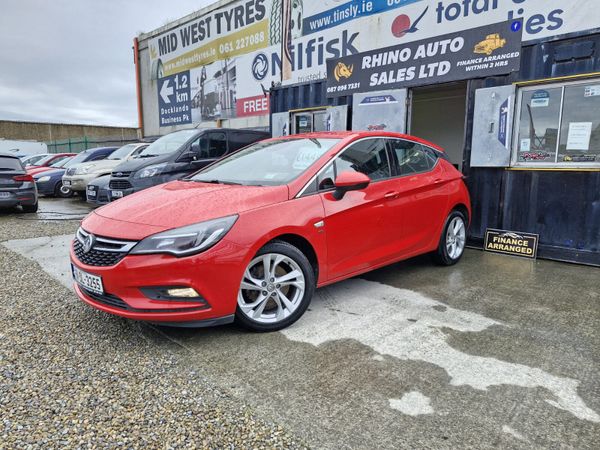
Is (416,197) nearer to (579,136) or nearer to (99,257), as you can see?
(579,136)

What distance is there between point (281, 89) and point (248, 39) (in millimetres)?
7006

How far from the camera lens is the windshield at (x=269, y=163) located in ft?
11.7

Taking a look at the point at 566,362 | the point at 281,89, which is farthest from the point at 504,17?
the point at 566,362

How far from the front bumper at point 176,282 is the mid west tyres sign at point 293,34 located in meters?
5.41

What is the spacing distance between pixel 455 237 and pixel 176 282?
366cm

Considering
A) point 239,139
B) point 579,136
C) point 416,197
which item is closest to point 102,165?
point 239,139

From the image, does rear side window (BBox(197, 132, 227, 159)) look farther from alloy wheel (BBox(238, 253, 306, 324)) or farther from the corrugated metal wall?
alloy wheel (BBox(238, 253, 306, 324))

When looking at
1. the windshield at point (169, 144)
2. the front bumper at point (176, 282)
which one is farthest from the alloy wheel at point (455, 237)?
the windshield at point (169, 144)

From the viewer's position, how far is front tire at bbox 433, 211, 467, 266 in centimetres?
496

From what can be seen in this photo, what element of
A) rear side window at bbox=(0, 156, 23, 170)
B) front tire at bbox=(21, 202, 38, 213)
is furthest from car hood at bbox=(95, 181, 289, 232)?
front tire at bbox=(21, 202, 38, 213)

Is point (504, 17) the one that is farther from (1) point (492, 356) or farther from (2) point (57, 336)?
(2) point (57, 336)

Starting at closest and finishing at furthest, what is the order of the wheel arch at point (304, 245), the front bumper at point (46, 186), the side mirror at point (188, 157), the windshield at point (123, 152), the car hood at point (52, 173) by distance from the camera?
1. the wheel arch at point (304, 245)
2. the side mirror at point (188, 157)
3. the windshield at point (123, 152)
4. the front bumper at point (46, 186)
5. the car hood at point (52, 173)

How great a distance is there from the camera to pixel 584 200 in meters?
5.15

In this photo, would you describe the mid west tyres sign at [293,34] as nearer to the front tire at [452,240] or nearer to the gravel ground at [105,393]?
the front tire at [452,240]
